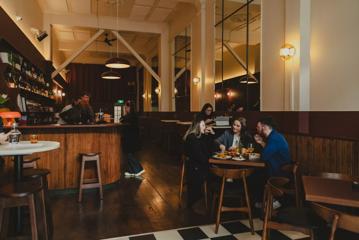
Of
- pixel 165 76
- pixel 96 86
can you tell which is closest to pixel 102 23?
pixel 165 76

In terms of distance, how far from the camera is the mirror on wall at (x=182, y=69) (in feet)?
30.2

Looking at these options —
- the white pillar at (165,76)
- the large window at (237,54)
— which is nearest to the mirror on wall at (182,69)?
the white pillar at (165,76)

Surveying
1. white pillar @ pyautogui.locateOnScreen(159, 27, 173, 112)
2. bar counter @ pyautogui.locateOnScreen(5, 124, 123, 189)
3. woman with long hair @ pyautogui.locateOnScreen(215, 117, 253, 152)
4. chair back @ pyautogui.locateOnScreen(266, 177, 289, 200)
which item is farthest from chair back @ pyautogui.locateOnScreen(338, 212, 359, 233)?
white pillar @ pyautogui.locateOnScreen(159, 27, 173, 112)

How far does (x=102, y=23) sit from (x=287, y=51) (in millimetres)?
7424

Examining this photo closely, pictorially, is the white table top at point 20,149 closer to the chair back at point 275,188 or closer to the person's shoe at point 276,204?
the chair back at point 275,188

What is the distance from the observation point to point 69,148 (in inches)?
174

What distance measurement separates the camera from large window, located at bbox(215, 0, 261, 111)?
19.0 feet

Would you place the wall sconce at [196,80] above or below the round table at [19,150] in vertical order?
above

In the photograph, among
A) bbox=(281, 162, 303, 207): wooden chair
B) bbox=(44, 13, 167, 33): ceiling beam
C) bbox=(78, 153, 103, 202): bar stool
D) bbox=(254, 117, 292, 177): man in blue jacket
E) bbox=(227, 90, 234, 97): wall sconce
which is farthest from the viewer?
bbox=(44, 13, 167, 33): ceiling beam

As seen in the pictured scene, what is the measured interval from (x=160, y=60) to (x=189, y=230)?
8.92 meters

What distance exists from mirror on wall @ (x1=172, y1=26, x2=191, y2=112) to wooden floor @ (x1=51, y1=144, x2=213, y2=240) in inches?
184

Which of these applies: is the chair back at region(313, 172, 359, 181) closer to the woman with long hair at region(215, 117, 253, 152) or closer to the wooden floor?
the wooden floor

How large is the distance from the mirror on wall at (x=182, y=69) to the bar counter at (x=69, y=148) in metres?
4.75

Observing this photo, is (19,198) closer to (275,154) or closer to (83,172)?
(83,172)
